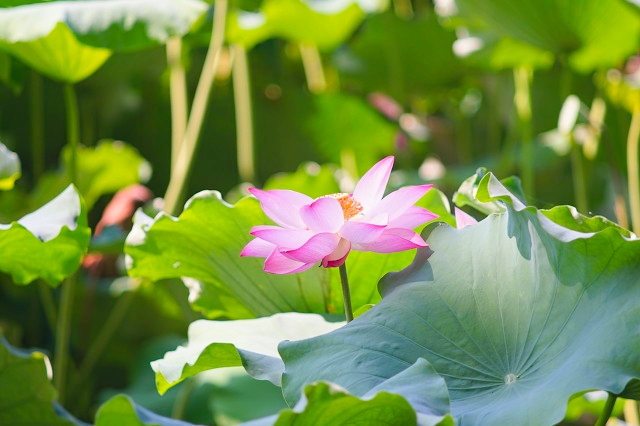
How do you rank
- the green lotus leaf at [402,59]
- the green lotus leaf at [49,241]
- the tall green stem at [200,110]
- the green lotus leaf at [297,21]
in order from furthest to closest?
the green lotus leaf at [402,59] < the green lotus leaf at [297,21] < the tall green stem at [200,110] < the green lotus leaf at [49,241]

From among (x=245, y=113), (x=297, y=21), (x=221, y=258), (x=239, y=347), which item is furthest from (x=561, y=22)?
(x=239, y=347)

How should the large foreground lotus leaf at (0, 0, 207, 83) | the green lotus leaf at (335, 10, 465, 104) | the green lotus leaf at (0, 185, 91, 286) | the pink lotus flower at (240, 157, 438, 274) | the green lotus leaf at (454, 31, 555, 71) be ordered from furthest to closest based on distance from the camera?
1. the green lotus leaf at (335, 10, 465, 104)
2. the green lotus leaf at (454, 31, 555, 71)
3. the large foreground lotus leaf at (0, 0, 207, 83)
4. the green lotus leaf at (0, 185, 91, 286)
5. the pink lotus flower at (240, 157, 438, 274)

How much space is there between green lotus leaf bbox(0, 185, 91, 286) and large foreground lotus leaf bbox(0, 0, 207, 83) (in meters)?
0.19

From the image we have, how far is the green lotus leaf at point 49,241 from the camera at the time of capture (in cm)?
79

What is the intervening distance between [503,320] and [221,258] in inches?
11.8

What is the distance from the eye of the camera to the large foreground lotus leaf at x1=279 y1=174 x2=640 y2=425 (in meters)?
0.60

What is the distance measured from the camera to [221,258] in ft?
2.80

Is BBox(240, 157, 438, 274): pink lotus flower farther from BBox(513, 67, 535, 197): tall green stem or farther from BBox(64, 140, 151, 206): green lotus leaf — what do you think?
BBox(64, 140, 151, 206): green lotus leaf

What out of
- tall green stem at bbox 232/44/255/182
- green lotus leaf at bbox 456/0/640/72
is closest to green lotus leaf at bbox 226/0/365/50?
tall green stem at bbox 232/44/255/182

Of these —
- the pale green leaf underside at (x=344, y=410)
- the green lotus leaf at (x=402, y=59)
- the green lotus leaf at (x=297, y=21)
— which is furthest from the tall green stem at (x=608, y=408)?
the green lotus leaf at (x=402, y=59)

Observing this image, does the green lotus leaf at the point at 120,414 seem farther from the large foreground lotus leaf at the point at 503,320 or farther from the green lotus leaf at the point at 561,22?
the green lotus leaf at the point at 561,22

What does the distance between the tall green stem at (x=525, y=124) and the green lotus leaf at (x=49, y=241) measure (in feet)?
2.55

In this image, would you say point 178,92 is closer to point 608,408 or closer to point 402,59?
point 402,59

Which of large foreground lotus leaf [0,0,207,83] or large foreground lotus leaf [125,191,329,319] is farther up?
large foreground lotus leaf [0,0,207,83]
